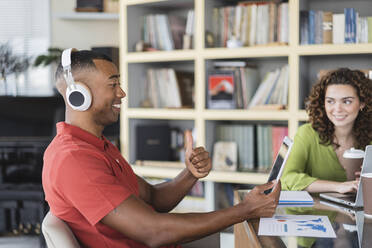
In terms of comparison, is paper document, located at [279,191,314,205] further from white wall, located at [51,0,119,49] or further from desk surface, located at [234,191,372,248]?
white wall, located at [51,0,119,49]

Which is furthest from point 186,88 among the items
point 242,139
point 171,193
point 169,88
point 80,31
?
point 171,193

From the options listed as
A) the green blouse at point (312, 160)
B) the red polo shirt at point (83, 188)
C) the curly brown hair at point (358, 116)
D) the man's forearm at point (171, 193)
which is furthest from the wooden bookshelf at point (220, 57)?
the red polo shirt at point (83, 188)

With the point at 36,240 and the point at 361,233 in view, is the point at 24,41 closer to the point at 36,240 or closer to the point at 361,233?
the point at 36,240

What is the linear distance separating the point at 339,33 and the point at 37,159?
2.14m

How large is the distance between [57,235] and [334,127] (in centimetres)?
150

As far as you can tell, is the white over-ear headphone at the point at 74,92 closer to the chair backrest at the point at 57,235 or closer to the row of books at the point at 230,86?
the chair backrest at the point at 57,235

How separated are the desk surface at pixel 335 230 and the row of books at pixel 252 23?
1.64 metres

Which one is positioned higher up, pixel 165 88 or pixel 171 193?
pixel 165 88

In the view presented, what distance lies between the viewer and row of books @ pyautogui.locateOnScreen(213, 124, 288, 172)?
117 inches

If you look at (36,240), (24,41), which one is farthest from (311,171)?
(24,41)

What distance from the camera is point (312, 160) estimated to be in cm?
208

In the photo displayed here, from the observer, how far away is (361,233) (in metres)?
1.22

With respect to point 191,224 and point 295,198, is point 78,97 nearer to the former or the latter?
point 191,224

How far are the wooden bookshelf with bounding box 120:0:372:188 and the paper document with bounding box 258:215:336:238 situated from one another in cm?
146
